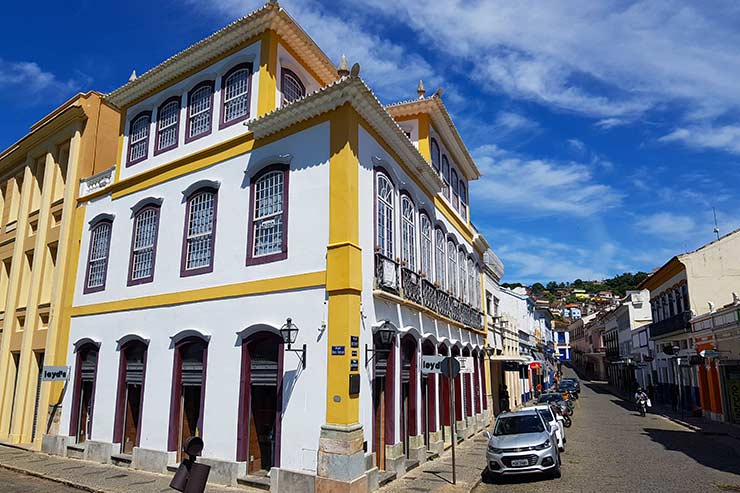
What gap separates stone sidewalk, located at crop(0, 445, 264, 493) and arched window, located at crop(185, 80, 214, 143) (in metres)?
8.85

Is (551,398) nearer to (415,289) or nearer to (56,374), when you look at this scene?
(415,289)

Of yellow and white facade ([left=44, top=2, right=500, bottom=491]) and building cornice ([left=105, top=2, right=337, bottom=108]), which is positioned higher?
building cornice ([left=105, top=2, right=337, bottom=108])

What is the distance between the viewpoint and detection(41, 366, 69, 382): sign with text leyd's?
15.4 m

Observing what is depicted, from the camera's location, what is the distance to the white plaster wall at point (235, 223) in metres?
11.3

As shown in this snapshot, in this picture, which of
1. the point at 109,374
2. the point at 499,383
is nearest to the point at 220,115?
the point at 109,374

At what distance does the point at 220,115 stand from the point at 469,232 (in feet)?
40.9

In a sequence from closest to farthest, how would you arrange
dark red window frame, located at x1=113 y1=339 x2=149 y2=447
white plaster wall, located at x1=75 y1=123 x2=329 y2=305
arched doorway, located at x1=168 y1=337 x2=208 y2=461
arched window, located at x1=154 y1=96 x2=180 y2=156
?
white plaster wall, located at x1=75 y1=123 x2=329 y2=305 < arched doorway, located at x1=168 y1=337 x2=208 y2=461 < dark red window frame, located at x1=113 y1=339 x2=149 y2=447 < arched window, located at x1=154 y1=96 x2=180 y2=156

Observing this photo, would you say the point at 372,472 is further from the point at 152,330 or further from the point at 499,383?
the point at 499,383

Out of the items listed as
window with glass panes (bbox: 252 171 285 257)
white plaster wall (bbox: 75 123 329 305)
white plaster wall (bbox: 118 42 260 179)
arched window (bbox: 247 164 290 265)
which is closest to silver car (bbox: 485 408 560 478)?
white plaster wall (bbox: 75 123 329 305)

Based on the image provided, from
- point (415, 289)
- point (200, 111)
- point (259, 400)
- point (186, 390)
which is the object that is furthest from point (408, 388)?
point (200, 111)

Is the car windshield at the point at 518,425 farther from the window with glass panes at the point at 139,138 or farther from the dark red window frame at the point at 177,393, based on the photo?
the window with glass panes at the point at 139,138

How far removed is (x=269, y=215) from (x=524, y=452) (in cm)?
791

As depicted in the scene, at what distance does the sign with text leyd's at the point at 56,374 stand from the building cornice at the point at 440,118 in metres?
13.2

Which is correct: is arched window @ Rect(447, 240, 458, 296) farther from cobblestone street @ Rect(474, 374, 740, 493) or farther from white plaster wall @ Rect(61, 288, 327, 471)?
white plaster wall @ Rect(61, 288, 327, 471)
